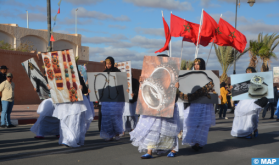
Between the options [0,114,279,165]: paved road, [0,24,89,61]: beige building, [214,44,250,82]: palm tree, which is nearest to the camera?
[0,114,279,165]: paved road

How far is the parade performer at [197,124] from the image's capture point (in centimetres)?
620

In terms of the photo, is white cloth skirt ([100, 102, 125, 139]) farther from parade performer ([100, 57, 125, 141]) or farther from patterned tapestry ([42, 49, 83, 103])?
patterned tapestry ([42, 49, 83, 103])

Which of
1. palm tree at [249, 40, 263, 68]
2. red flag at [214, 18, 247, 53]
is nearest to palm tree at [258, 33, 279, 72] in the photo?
palm tree at [249, 40, 263, 68]

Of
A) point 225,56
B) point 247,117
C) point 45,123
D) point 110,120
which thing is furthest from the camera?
point 225,56

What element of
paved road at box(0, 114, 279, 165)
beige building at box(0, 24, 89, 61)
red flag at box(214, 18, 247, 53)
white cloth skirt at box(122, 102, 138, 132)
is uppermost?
beige building at box(0, 24, 89, 61)

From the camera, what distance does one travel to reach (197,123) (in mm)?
6238

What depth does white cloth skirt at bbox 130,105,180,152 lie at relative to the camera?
5498 millimetres

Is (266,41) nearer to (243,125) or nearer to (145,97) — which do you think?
(243,125)

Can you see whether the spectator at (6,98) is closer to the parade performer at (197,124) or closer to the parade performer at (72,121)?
the parade performer at (72,121)

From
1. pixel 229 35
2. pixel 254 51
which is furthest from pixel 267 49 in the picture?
pixel 229 35

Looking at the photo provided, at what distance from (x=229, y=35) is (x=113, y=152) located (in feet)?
29.4

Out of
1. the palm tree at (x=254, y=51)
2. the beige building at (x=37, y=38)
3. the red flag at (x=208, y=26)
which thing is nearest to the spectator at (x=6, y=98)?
the red flag at (x=208, y=26)

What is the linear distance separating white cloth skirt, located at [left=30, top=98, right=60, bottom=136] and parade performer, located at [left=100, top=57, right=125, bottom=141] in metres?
1.31

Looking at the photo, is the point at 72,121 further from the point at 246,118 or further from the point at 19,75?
the point at 19,75
